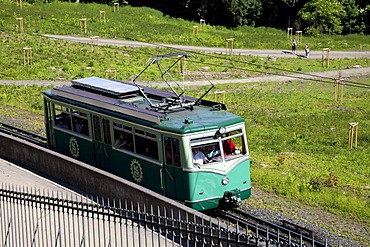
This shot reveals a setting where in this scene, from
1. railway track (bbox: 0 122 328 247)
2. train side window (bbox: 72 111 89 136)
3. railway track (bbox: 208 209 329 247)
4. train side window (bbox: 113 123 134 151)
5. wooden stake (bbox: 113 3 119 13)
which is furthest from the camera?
wooden stake (bbox: 113 3 119 13)

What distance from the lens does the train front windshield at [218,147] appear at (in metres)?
18.8

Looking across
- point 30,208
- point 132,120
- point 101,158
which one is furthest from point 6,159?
point 30,208

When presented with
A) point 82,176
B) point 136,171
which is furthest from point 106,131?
point 136,171

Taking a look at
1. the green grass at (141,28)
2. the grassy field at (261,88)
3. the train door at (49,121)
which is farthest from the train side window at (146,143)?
the green grass at (141,28)

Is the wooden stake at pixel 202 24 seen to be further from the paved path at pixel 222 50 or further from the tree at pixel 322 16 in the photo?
the paved path at pixel 222 50

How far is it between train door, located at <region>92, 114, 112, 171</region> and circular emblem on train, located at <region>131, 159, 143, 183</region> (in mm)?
1256

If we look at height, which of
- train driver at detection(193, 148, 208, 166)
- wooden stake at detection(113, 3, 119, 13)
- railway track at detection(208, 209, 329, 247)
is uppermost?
wooden stake at detection(113, 3, 119, 13)

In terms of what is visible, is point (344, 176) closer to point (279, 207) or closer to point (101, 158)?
point (279, 207)

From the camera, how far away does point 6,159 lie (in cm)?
2619

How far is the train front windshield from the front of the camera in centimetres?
1880

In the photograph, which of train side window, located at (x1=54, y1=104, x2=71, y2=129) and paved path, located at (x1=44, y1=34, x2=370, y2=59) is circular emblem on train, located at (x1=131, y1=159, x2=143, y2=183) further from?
paved path, located at (x1=44, y1=34, x2=370, y2=59)

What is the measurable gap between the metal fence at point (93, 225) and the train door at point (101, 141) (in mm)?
4233

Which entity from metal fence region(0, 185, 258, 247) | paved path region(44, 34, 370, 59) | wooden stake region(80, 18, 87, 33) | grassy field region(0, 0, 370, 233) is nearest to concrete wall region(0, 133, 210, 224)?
metal fence region(0, 185, 258, 247)

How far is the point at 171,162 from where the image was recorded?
750 inches
